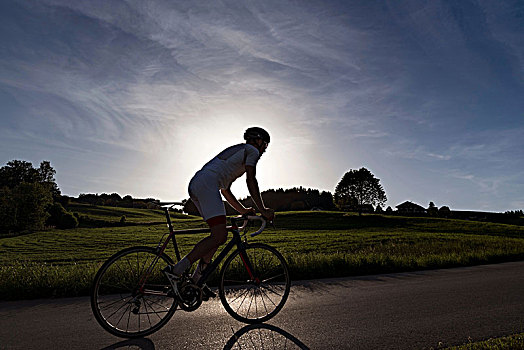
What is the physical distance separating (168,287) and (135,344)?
2.31 ft

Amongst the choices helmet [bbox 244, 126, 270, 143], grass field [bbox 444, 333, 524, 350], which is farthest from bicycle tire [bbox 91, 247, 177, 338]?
grass field [bbox 444, 333, 524, 350]

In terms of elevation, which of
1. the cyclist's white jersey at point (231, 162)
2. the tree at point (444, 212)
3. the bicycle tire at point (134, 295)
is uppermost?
the tree at point (444, 212)

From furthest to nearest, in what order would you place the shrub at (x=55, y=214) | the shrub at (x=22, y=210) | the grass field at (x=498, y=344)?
1. the shrub at (x=55, y=214)
2. the shrub at (x=22, y=210)
3. the grass field at (x=498, y=344)

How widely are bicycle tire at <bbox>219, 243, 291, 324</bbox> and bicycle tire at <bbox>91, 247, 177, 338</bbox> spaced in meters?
0.80

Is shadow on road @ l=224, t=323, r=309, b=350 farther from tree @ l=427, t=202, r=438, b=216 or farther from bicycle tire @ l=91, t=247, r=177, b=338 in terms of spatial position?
tree @ l=427, t=202, r=438, b=216

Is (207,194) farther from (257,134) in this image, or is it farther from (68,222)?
(68,222)

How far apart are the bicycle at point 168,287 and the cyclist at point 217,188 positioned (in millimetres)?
180

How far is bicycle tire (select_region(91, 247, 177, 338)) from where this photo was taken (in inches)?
172

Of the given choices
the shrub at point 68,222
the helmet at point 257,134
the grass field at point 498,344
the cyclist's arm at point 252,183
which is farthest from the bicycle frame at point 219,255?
the shrub at point 68,222

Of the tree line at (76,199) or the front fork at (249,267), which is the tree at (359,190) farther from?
the front fork at (249,267)

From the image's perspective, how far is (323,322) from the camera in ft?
15.8

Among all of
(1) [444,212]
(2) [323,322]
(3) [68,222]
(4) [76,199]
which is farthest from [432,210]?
(4) [76,199]

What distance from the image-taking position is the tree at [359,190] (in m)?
66.9

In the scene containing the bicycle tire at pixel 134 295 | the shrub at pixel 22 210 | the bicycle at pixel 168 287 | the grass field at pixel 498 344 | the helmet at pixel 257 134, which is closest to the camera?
the grass field at pixel 498 344
